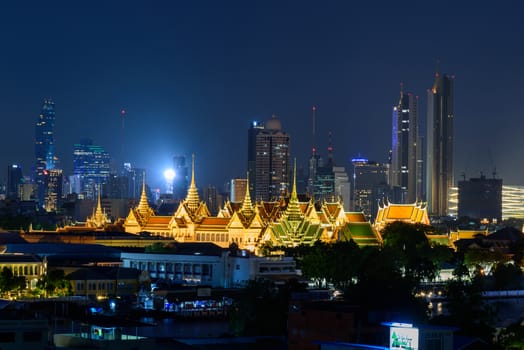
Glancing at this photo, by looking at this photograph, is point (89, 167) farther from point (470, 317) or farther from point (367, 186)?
point (470, 317)

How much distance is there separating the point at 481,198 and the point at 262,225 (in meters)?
101

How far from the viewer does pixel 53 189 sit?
16512 cm

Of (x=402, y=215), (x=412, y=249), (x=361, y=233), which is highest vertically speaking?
(x=402, y=215)

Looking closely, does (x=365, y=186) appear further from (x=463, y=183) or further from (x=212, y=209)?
(x=212, y=209)

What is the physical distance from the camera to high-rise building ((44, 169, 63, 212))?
162m

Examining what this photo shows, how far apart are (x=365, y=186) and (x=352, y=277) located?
4476 inches

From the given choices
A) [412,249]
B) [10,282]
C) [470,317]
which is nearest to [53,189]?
[412,249]

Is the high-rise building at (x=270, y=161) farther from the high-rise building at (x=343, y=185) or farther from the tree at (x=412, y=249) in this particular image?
the tree at (x=412, y=249)

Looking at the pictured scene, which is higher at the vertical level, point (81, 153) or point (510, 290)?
point (81, 153)

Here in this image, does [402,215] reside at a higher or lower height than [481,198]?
lower

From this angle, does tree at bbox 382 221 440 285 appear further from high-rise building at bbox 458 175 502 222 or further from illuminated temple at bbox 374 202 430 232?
high-rise building at bbox 458 175 502 222

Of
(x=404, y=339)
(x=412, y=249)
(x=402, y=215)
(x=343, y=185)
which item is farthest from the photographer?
(x=343, y=185)

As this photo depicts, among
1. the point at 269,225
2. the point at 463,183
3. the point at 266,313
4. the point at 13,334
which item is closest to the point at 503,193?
the point at 463,183

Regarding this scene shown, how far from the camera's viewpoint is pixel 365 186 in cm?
17538
